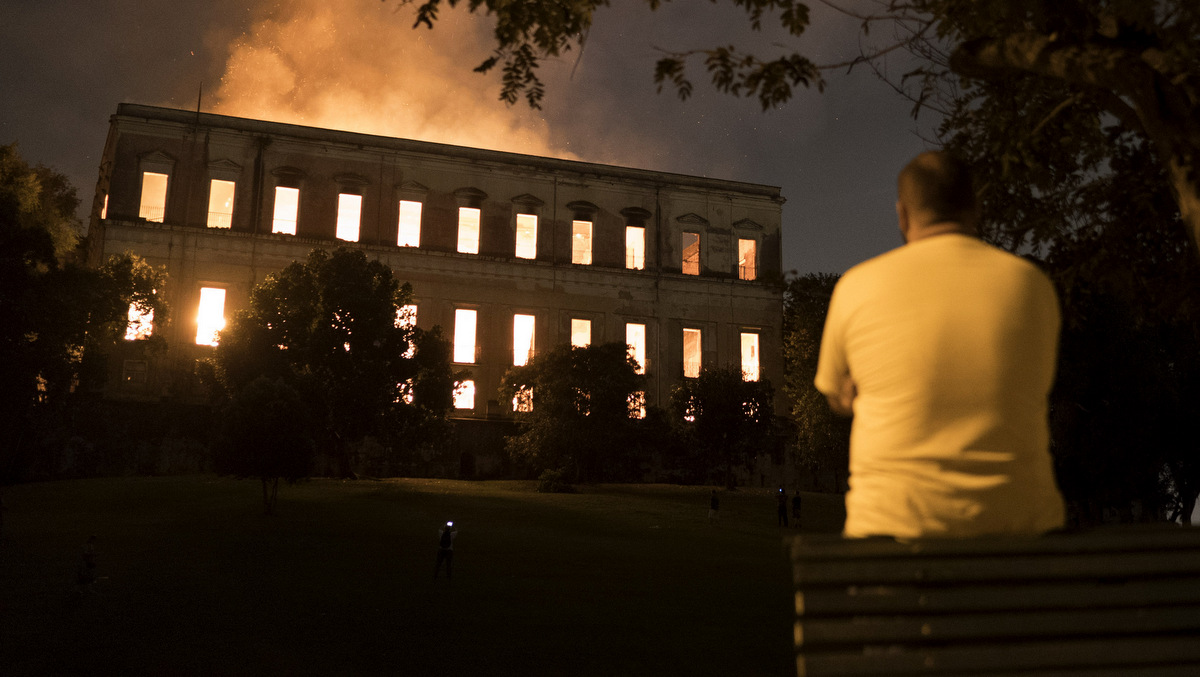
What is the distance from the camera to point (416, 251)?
4912 cm

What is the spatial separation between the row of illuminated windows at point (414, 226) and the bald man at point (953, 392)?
48.5 metres

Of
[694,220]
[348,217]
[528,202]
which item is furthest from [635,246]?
[348,217]

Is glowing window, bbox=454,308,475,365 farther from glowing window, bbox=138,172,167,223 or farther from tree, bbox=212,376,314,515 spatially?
tree, bbox=212,376,314,515

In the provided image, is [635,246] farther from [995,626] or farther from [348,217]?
[995,626]

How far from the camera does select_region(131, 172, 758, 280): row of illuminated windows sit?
152ft

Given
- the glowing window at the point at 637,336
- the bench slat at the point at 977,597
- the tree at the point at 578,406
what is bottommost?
the bench slat at the point at 977,597

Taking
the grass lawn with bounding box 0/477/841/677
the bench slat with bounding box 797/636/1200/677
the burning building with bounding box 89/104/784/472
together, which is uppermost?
the burning building with bounding box 89/104/784/472

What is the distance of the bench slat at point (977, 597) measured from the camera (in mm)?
2139

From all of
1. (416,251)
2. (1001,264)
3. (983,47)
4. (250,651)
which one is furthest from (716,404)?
(1001,264)

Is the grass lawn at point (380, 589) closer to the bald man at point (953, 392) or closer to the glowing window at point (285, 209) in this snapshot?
the bald man at point (953, 392)

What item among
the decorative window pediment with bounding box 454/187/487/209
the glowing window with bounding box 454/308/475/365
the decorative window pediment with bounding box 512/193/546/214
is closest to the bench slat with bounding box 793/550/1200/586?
the glowing window with bounding box 454/308/475/365

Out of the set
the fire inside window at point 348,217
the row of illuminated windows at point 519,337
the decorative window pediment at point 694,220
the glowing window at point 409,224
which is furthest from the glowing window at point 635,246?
the fire inside window at point 348,217

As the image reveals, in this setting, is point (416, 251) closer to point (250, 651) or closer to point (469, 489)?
point (469, 489)

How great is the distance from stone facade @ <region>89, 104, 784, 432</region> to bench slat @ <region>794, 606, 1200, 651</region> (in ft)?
135
